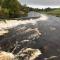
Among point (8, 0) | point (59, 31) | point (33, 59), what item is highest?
point (8, 0)

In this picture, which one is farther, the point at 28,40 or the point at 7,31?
the point at 7,31

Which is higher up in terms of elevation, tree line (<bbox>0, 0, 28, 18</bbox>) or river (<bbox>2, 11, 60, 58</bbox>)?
tree line (<bbox>0, 0, 28, 18</bbox>)

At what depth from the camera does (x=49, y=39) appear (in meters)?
7.70

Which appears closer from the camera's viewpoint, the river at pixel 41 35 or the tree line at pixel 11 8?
the river at pixel 41 35

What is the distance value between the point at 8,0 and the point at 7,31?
6.62 meters

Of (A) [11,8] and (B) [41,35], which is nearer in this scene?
(B) [41,35]

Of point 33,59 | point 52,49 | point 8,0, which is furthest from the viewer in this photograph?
point 8,0

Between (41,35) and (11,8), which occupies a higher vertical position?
(11,8)

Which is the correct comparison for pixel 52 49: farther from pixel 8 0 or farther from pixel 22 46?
pixel 8 0

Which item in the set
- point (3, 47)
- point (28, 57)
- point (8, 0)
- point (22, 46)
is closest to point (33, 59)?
point (28, 57)

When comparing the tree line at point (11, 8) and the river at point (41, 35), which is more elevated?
the tree line at point (11, 8)

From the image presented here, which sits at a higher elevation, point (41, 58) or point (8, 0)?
point (8, 0)

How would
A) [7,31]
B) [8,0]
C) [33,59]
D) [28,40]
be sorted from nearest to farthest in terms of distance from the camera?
[33,59] → [28,40] → [7,31] → [8,0]

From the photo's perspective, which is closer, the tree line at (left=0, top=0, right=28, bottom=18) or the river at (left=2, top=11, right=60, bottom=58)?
the river at (left=2, top=11, right=60, bottom=58)
